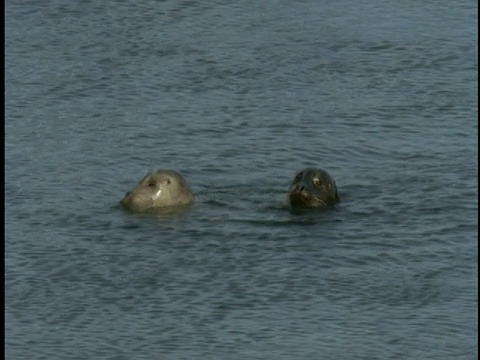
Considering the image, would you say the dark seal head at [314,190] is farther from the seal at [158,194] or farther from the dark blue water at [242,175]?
the seal at [158,194]

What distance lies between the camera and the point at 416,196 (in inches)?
682

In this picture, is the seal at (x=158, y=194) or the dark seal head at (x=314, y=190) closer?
the dark seal head at (x=314, y=190)

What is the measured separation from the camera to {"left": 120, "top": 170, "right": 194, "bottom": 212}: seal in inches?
677

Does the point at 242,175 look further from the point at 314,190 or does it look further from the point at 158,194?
the point at 314,190

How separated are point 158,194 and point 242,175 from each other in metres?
1.04

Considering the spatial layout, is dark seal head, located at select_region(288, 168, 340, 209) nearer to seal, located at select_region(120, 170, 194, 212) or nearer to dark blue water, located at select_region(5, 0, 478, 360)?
dark blue water, located at select_region(5, 0, 478, 360)

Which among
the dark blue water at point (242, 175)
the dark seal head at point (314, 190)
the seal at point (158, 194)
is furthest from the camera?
the seal at point (158, 194)

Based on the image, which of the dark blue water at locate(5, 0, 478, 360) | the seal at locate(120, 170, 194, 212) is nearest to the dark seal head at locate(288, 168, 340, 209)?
the dark blue water at locate(5, 0, 478, 360)

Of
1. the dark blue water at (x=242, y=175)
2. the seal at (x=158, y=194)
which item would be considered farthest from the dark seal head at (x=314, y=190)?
the seal at (x=158, y=194)

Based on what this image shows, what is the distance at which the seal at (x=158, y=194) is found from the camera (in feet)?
56.4

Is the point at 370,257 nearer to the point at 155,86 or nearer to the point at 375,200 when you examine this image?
the point at 375,200

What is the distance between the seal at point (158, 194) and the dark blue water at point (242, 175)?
0.15 meters

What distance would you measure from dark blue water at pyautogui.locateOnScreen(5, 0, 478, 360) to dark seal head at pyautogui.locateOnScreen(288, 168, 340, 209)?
0.52 feet

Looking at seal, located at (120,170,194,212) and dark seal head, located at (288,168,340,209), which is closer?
dark seal head, located at (288,168,340,209)
